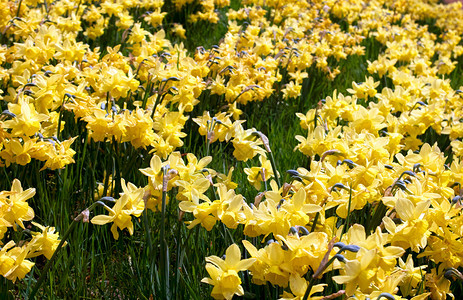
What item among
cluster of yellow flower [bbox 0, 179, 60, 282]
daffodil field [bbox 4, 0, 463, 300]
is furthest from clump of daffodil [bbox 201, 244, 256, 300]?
cluster of yellow flower [bbox 0, 179, 60, 282]

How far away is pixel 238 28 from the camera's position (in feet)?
13.6

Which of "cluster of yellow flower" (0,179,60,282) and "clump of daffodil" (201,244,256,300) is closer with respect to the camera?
"clump of daffodil" (201,244,256,300)

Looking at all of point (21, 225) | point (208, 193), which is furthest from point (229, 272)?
point (208, 193)

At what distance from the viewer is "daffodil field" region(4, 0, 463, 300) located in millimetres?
1356

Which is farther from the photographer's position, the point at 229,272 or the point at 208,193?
the point at 208,193

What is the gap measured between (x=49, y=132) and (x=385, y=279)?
1524 mm

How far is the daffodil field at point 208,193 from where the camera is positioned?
1.36 meters

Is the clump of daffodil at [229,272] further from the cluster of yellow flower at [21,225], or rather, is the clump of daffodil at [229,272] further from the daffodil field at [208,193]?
the cluster of yellow flower at [21,225]

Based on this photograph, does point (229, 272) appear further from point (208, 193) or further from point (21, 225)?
point (208, 193)

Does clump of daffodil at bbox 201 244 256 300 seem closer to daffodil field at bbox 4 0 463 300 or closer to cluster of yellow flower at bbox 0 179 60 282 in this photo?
daffodil field at bbox 4 0 463 300

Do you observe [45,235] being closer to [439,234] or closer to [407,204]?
[407,204]

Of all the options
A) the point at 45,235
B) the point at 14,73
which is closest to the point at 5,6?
the point at 14,73

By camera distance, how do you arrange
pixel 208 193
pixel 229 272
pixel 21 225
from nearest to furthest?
pixel 229 272 < pixel 21 225 < pixel 208 193

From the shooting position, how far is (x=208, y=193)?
2225 millimetres
